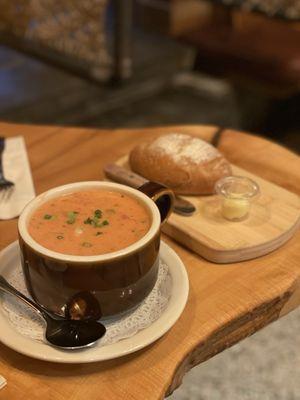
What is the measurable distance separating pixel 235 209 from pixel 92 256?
1.12ft

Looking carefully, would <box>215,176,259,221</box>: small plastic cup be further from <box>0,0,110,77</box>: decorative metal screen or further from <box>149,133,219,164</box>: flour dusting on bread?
<box>0,0,110,77</box>: decorative metal screen

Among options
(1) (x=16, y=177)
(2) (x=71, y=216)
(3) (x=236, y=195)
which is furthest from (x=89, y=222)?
(1) (x=16, y=177)

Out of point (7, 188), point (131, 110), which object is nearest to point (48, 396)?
point (7, 188)

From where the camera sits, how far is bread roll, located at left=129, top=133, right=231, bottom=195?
1003mm

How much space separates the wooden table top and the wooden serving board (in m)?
0.02

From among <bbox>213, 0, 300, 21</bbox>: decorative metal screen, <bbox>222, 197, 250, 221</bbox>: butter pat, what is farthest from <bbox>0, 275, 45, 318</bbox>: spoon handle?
<bbox>213, 0, 300, 21</bbox>: decorative metal screen

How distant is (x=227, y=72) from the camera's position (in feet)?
8.27

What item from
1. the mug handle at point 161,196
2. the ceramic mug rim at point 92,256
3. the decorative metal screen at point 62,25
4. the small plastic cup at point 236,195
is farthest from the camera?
the decorative metal screen at point 62,25

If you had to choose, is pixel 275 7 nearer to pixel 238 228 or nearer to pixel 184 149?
pixel 184 149

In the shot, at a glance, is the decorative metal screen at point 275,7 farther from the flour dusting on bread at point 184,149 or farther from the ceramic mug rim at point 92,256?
the ceramic mug rim at point 92,256

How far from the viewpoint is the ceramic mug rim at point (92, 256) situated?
0.68 meters

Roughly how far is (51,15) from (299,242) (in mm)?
1864

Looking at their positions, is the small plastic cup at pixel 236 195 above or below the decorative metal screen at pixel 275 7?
above

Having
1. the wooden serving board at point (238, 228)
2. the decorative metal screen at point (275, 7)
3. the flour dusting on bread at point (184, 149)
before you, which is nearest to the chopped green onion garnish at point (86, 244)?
the wooden serving board at point (238, 228)
